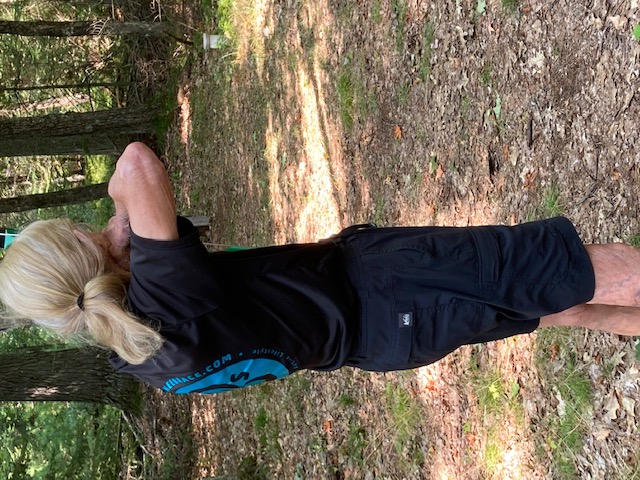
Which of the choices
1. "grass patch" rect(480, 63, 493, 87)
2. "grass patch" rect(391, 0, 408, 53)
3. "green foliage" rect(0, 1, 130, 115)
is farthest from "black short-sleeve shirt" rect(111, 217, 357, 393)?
A: "green foliage" rect(0, 1, 130, 115)

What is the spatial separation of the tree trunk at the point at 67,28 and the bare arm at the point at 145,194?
24.5 feet

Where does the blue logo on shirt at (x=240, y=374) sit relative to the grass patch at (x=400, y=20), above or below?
below

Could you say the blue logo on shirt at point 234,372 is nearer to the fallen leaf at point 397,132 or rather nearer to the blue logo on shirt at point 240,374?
the blue logo on shirt at point 240,374

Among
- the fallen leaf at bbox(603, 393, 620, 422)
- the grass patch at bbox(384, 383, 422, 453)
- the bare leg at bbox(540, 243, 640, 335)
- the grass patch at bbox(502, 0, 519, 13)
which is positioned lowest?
the grass patch at bbox(384, 383, 422, 453)

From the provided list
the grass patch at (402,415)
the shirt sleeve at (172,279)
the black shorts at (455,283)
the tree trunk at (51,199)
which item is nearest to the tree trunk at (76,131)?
the tree trunk at (51,199)

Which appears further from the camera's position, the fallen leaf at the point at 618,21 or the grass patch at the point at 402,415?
the grass patch at the point at 402,415

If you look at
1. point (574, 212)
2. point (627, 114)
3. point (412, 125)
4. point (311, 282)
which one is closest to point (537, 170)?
point (574, 212)

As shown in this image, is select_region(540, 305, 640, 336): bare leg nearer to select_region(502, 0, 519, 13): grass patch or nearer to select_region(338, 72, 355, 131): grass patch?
select_region(502, 0, 519, 13): grass patch

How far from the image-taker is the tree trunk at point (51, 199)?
9.30 metres

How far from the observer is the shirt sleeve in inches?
96.9

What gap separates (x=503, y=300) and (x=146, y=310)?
1.50m

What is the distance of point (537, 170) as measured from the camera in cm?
465

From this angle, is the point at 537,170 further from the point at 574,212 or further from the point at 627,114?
the point at 627,114

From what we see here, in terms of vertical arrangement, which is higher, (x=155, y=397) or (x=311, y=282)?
(x=311, y=282)
